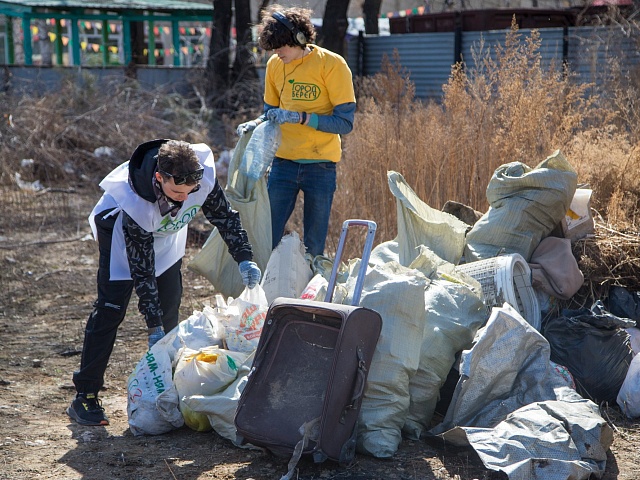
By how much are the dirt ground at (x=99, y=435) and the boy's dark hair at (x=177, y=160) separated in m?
1.12

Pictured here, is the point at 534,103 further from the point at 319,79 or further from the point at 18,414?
the point at 18,414

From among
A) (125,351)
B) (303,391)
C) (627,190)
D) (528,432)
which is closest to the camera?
(528,432)

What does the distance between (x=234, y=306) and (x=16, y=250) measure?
13.1ft

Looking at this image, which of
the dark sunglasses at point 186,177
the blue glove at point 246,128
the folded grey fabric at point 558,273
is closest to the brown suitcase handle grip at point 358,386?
the dark sunglasses at point 186,177

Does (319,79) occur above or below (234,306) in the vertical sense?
above

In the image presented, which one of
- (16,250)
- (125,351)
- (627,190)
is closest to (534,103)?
(627,190)

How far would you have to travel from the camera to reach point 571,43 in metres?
11.5

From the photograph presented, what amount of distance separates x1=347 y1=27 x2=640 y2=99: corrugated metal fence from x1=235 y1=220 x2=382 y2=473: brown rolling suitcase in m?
6.50

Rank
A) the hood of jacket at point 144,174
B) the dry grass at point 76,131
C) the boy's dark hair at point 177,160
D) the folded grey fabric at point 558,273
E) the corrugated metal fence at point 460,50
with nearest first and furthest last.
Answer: the boy's dark hair at point 177,160
the hood of jacket at point 144,174
the folded grey fabric at point 558,273
the dry grass at point 76,131
the corrugated metal fence at point 460,50

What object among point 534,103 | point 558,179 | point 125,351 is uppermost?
point 534,103

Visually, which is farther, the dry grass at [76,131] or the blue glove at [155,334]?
the dry grass at [76,131]

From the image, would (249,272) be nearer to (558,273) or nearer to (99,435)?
(99,435)

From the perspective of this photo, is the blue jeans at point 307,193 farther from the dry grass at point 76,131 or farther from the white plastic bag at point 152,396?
the dry grass at point 76,131

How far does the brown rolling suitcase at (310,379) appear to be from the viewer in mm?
2812
